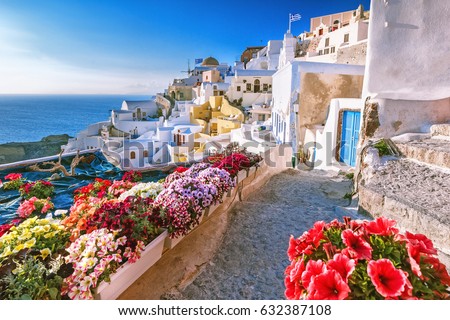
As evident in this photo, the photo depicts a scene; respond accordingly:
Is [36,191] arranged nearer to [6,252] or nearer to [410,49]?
[6,252]

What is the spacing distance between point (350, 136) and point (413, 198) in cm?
677

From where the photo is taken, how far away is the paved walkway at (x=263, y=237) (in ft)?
10.4

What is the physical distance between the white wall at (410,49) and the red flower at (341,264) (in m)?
4.85

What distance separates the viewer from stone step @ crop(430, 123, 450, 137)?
4.80 m

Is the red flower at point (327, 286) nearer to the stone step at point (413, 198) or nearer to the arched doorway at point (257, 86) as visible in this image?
the stone step at point (413, 198)

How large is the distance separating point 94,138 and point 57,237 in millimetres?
39371

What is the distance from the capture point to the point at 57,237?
280cm

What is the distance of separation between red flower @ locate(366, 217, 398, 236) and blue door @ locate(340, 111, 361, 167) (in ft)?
27.9

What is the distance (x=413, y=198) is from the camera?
3.62 m

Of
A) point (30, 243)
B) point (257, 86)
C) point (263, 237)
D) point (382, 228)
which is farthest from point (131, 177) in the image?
point (257, 86)
